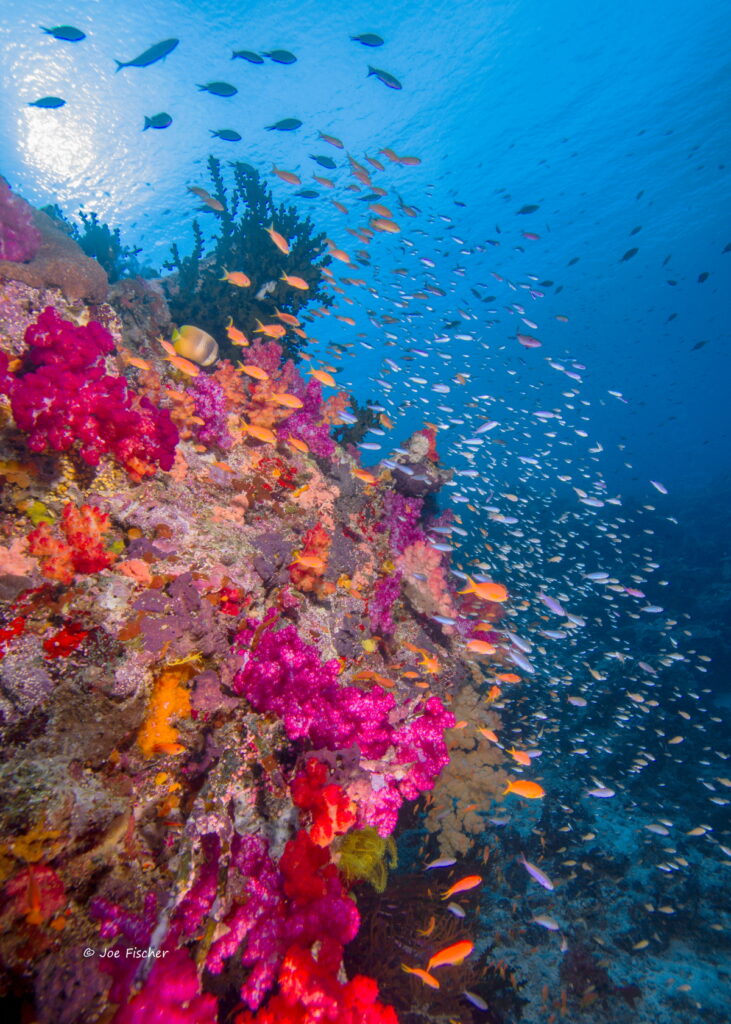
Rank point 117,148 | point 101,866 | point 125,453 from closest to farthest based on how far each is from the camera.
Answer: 1. point 101,866
2. point 125,453
3. point 117,148

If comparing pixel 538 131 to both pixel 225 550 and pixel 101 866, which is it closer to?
pixel 225 550

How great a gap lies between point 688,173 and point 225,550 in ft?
135

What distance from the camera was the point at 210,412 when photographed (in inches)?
238

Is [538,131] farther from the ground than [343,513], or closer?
farther from the ground

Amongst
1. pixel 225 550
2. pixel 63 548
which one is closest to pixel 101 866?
pixel 63 548

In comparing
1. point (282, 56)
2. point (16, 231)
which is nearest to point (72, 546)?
point (16, 231)

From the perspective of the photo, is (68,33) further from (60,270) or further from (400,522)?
(400,522)

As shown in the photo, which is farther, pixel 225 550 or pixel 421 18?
pixel 421 18

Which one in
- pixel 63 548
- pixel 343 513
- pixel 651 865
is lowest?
pixel 651 865

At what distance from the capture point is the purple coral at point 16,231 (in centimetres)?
591

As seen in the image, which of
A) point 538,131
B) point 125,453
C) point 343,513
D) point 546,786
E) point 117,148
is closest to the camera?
point 125,453

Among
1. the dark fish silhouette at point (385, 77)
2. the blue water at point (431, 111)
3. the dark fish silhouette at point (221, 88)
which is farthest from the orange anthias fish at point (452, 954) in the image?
the blue water at point (431, 111)

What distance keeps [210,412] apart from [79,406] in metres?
2.13

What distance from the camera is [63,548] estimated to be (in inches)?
137
